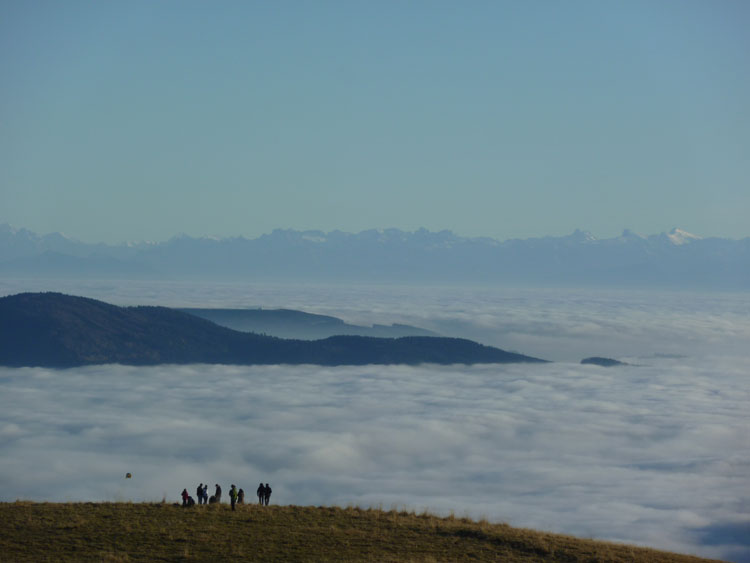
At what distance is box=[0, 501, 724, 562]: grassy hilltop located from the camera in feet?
121

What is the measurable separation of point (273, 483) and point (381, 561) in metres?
142

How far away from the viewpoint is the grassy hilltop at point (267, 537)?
121ft

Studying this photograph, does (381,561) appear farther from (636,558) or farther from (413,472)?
(413,472)

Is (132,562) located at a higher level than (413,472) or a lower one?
higher

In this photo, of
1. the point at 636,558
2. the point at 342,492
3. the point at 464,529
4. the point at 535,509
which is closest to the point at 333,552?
the point at 464,529

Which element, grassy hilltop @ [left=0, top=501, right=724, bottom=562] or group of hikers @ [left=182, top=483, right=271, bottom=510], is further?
group of hikers @ [left=182, top=483, right=271, bottom=510]

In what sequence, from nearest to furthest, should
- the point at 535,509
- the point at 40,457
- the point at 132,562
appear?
the point at 132,562 < the point at 535,509 < the point at 40,457

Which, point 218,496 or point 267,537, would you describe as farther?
point 218,496

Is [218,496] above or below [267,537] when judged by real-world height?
below

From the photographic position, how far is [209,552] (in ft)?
121

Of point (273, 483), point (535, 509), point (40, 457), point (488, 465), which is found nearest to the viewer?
point (535, 509)

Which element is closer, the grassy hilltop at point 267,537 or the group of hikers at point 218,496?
the grassy hilltop at point 267,537

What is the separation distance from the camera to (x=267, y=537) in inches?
1549

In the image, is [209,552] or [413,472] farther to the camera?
[413,472]
